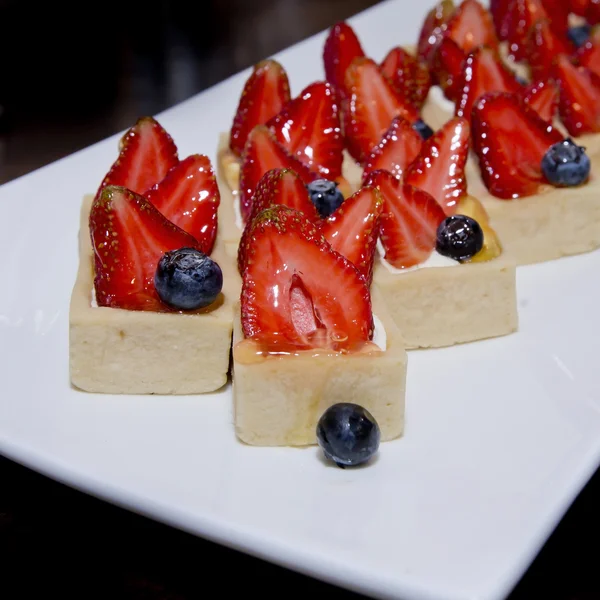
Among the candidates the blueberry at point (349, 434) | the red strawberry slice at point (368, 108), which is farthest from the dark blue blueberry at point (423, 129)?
the blueberry at point (349, 434)

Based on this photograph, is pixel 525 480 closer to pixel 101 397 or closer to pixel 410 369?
pixel 410 369

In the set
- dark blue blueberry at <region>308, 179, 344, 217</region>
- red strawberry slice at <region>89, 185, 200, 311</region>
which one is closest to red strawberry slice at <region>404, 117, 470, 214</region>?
dark blue blueberry at <region>308, 179, 344, 217</region>

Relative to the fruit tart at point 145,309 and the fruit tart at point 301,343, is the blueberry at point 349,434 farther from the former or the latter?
the fruit tart at point 145,309

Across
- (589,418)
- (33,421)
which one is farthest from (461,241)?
(33,421)

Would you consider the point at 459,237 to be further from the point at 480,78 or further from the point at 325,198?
the point at 480,78

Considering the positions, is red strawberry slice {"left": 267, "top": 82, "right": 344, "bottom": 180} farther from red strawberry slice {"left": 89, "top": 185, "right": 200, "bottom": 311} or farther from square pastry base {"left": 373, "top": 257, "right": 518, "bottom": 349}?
red strawberry slice {"left": 89, "top": 185, "right": 200, "bottom": 311}

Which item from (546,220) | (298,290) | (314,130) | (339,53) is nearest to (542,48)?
(339,53)
